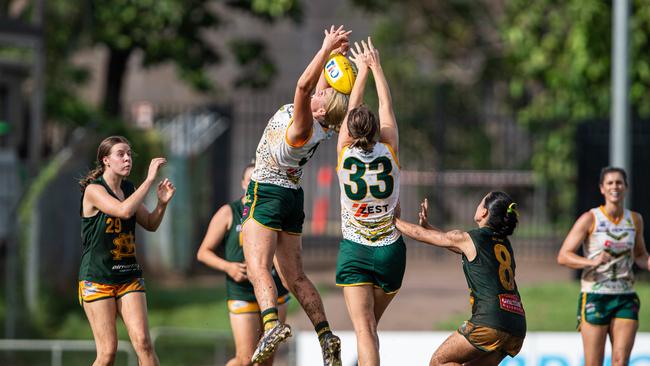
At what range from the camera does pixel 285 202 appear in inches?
349

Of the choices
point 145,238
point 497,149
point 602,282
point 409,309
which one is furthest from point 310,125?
point 497,149

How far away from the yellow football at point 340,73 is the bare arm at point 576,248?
2832 mm

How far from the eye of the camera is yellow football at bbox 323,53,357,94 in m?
8.80

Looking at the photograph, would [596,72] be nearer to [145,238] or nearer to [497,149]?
[497,149]

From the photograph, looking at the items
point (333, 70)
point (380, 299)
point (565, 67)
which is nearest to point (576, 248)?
point (380, 299)

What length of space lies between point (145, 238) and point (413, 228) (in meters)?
14.8

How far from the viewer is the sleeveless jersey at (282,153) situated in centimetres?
866

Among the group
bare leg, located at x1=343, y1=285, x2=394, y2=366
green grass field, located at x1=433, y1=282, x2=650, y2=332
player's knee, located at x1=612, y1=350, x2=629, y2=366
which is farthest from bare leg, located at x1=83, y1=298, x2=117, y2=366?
green grass field, located at x1=433, y1=282, x2=650, y2=332

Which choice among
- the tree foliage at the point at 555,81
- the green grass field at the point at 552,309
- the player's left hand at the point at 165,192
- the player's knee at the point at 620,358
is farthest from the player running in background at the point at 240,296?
the tree foliage at the point at 555,81

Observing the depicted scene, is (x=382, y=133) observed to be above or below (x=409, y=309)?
above

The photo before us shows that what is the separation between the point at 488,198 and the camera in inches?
354

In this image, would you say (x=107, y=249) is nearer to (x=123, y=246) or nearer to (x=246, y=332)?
(x=123, y=246)

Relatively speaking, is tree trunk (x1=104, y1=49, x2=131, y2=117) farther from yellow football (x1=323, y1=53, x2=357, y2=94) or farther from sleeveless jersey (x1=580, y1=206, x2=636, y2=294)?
yellow football (x1=323, y1=53, x2=357, y2=94)

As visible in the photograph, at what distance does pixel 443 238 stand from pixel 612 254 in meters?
2.31
